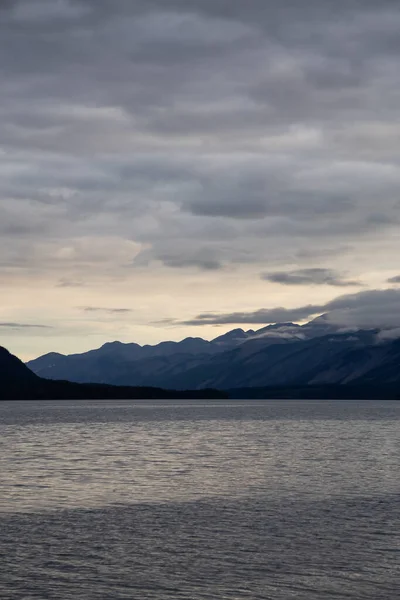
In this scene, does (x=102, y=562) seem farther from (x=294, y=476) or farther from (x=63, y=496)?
(x=294, y=476)

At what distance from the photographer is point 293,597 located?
1480 inches

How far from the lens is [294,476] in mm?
88625

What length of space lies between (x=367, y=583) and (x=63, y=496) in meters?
36.0

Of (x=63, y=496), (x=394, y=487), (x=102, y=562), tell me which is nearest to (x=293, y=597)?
(x=102, y=562)

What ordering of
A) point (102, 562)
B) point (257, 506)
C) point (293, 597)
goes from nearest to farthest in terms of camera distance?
1. point (293, 597)
2. point (102, 562)
3. point (257, 506)

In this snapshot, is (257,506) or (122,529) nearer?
(122,529)

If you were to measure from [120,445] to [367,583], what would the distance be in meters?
104

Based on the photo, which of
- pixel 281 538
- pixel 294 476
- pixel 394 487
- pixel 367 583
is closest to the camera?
pixel 367 583

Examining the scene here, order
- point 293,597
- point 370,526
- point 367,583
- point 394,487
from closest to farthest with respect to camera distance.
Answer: point 293,597 < point 367,583 < point 370,526 < point 394,487

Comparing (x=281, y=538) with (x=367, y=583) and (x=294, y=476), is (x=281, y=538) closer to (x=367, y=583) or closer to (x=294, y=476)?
(x=367, y=583)

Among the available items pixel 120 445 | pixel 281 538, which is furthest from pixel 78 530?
pixel 120 445

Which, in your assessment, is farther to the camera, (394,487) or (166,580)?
(394,487)

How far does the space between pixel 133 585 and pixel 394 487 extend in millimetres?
44615

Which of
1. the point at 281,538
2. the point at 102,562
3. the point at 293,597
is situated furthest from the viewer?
the point at 281,538
